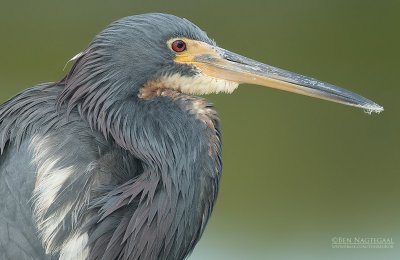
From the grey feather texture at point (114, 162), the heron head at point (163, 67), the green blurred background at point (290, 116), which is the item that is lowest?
the grey feather texture at point (114, 162)

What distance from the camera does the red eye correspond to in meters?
2.85

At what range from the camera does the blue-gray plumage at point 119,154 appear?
2729 millimetres

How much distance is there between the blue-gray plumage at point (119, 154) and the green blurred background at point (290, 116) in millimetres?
2212

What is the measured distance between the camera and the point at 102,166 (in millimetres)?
2785

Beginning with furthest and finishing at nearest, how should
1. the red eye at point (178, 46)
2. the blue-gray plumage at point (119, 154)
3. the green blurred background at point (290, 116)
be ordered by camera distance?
1. the green blurred background at point (290, 116)
2. the red eye at point (178, 46)
3. the blue-gray plumage at point (119, 154)

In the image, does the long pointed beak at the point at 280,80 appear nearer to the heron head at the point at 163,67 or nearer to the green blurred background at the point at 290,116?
the heron head at the point at 163,67

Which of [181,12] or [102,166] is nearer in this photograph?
[102,166]

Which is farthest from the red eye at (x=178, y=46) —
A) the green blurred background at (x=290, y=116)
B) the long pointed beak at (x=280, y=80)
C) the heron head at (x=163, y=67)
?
the green blurred background at (x=290, y=116)

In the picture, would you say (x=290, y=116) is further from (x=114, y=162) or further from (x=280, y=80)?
(x=114, y=162)

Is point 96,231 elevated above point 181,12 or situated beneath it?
situated beneath

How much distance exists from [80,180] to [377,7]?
9.82 feet

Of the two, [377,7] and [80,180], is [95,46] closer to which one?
[80,180]

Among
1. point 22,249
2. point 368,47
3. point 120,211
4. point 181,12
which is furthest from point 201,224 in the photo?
point 368,47

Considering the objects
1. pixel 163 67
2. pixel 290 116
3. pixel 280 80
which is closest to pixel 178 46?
pixel 163 67
